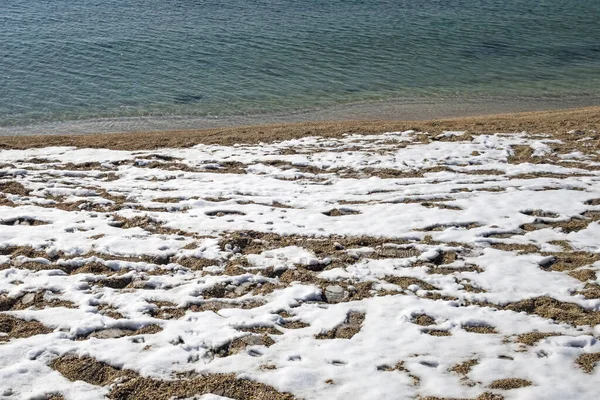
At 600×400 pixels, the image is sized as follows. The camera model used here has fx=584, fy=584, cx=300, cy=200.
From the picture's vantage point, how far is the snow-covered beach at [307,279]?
5652 millimetres

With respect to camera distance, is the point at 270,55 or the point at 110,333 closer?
the point at 110,333

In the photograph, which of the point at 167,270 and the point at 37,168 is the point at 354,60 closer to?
the point at 37,168

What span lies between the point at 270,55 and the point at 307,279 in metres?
24.9

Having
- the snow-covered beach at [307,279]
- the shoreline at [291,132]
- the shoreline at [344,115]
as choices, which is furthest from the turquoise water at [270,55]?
the snow-covered beach at [307,279]

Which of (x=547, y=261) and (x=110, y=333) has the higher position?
(x=547, y=261)

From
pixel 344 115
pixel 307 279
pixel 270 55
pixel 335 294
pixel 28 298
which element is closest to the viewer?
pixel 28 298

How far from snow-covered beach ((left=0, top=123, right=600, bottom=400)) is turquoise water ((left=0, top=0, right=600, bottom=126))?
40.9ft

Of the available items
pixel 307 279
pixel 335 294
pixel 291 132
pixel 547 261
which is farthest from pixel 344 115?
pixel 335 294

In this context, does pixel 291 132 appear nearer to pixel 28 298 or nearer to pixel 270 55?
pixel 28 298

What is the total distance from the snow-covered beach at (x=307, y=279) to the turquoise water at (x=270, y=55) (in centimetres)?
1246

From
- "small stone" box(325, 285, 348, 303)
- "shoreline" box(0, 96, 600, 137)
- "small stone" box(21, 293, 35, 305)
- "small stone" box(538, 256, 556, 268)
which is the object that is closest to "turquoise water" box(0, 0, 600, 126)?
"shoreline" box(0, 96, 600, 137)

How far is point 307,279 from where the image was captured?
7.70 metres

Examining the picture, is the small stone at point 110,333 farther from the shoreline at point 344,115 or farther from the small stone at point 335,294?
the shoreline at point 344,115

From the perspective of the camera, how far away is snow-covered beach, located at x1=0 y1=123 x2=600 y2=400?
5.65m
